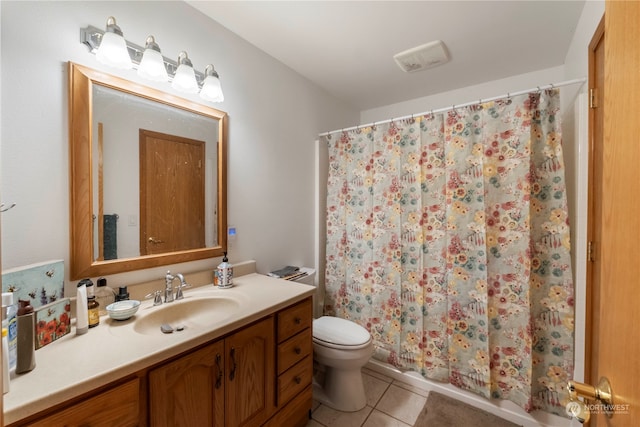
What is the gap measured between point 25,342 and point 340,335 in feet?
4.91

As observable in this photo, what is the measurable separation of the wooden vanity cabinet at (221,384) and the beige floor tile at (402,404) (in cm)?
87

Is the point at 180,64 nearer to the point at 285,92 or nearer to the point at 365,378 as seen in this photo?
the point at 285,92

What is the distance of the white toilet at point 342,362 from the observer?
1.68 m

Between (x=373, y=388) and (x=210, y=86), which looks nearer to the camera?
(x=210, y=86)

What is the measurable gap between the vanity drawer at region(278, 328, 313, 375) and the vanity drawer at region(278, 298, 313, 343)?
32 mm

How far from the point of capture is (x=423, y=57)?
1.91 m

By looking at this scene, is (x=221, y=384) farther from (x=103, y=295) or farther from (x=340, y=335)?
(x=340, y=335)

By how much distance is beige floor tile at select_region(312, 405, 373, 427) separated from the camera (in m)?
1.62

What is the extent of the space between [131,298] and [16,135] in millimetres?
775

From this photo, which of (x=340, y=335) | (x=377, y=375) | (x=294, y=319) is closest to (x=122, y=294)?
(x=294, y=319)

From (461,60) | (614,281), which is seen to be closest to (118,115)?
(614,281)

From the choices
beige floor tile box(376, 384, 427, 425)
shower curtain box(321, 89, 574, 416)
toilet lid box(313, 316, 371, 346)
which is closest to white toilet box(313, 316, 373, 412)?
toilet lid box(313, 316, 371, 346)

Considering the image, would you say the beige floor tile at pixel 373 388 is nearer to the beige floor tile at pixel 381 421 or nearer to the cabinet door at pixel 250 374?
the beige floor tile at pixel 381 421

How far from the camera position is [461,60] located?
1.98 meters
